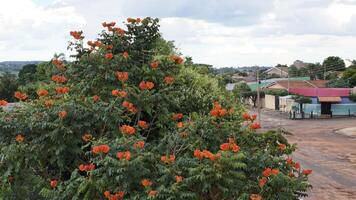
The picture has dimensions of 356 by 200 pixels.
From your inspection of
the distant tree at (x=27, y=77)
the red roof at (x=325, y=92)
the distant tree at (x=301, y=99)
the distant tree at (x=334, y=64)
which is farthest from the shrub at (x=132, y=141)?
the distant tree at (x=334, y=64)

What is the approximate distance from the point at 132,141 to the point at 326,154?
1010 inches

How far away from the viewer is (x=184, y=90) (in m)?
7.10

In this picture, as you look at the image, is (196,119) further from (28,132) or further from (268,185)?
(28,132)

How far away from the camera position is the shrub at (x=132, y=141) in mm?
4949

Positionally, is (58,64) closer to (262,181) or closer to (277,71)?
(262,181)

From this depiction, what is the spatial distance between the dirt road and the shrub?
10383 mm

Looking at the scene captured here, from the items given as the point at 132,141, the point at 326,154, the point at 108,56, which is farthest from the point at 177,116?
the point at 326,154

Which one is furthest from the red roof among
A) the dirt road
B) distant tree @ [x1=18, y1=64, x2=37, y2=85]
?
distant tree @ [x1=18, y1=64, x2=37, y2=85]

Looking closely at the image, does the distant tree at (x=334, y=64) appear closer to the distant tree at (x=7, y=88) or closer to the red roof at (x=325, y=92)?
the red roof at (x=325, y=92)

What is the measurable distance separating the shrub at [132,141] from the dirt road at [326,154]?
1038 cm

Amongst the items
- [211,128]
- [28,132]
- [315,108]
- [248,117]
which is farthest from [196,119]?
[315,108]

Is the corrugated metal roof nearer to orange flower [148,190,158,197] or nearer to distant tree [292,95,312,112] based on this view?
distant tree [292,95,312,112]

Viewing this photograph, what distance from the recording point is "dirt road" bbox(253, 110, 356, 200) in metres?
19.2

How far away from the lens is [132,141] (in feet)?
17.8
